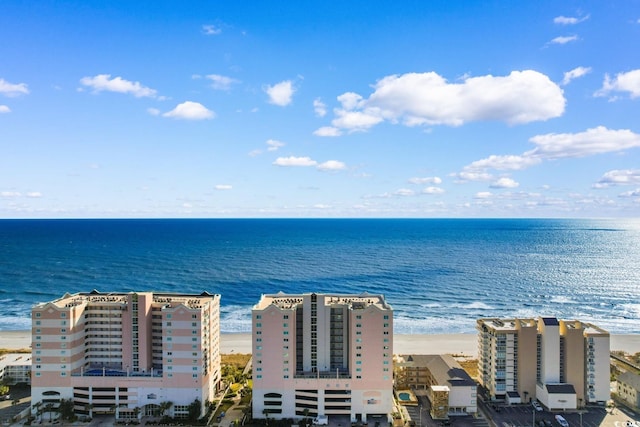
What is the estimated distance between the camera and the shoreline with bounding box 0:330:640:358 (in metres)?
88.3

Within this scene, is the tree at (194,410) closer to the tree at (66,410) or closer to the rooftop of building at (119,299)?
the rooftop of building at (119,299)

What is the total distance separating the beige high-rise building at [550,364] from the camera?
63188 millimetres

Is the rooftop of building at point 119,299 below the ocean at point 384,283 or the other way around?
the other way around

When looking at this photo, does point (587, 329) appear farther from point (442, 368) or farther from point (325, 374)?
point (325, 374)

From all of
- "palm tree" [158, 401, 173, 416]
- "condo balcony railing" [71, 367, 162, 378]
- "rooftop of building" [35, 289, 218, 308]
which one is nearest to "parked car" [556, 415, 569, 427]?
"rooftop of building" [35, 289, 218, 308]

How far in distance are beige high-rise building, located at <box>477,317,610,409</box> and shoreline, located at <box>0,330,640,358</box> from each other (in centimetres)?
2128

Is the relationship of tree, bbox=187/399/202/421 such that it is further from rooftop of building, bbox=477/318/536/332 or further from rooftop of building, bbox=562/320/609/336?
rooftop of building, bbox=562/320/609/336

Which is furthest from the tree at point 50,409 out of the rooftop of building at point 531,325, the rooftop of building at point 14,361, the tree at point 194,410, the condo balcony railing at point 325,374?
the rooftop of building at point 531,325

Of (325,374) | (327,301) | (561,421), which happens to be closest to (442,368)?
(561,421)

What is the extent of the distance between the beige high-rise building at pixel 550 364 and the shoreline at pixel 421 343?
838 inches

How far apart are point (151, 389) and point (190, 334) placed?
356 inches

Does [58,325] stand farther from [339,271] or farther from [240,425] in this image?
[339,271]

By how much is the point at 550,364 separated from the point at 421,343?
31506 mm

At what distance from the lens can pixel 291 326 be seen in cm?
5838
